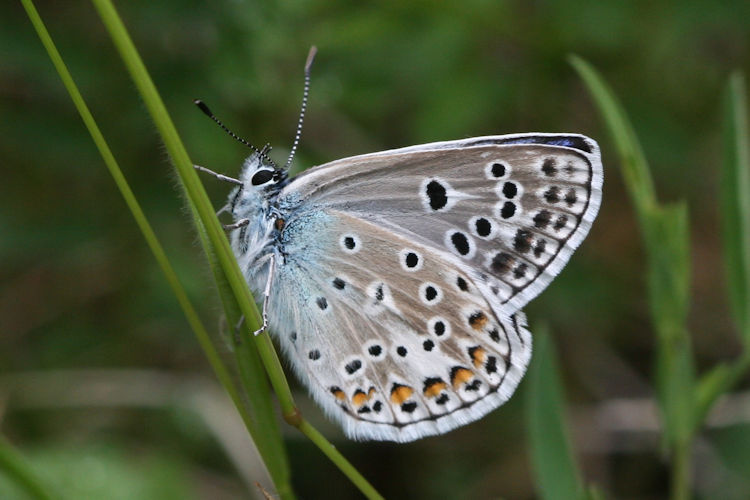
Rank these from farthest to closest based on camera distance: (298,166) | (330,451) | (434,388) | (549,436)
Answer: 1. (298,166)
2. (434,388)
3. (549,436)
4. (330,451)

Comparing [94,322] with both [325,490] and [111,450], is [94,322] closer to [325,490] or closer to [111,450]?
[111,450]

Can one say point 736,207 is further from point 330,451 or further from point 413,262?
point 330,451

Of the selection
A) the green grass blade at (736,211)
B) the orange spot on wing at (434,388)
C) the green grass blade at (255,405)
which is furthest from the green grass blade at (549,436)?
the green grass blade at (255,405)

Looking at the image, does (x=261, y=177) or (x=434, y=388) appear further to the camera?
(x=261, y=177)

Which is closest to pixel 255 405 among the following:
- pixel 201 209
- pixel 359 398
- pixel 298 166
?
pixel 201 209

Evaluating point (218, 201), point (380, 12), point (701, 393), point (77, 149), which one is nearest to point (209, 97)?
point (218, 201)

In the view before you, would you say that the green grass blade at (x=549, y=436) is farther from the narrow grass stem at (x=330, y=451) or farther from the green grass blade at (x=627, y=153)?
the narrow grass stem at (x=330, y=451)
